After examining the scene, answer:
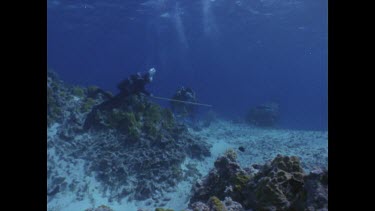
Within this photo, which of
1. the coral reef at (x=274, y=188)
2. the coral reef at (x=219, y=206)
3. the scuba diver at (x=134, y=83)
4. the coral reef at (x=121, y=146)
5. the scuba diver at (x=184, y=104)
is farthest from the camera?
the scuba diver at (x=184, y=104)

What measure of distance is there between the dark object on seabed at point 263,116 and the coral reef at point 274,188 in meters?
19.0

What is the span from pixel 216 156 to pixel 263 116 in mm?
14555

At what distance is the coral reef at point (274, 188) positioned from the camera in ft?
17.4

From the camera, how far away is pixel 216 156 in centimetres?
1365

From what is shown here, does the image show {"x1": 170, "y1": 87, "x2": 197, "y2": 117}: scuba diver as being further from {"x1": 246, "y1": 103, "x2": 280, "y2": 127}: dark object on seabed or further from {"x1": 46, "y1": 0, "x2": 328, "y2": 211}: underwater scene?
{"x1": 246, "y1": 103, "x2": 280, "y2": 127}: dark object on seabed

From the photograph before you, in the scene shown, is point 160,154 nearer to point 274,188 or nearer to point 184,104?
point 274,188

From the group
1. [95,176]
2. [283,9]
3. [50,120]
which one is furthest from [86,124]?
[283,9]

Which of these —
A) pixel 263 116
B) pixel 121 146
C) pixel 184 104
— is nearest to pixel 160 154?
pixel 121 146

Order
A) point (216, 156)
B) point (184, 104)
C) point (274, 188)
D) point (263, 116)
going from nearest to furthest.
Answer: point (274, 188), point (216, 156), point (184, 104), point (263, 116)

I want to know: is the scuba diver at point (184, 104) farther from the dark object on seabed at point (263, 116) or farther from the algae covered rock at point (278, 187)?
the algae covered rock at point (278, 187)

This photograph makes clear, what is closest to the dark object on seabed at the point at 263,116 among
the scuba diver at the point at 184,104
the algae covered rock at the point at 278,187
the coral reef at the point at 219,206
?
the scuba diver at the point at 184,104
